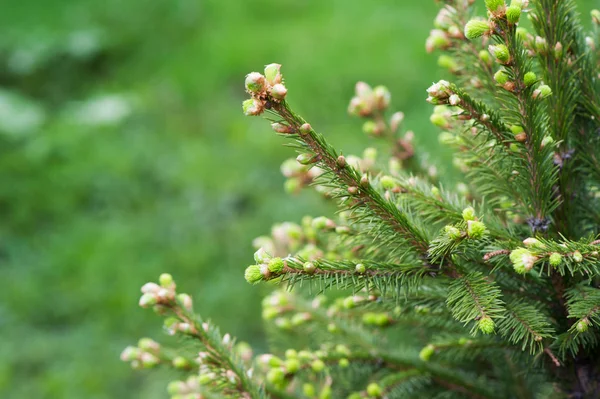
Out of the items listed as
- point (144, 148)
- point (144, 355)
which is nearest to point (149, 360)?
point (144, 355)

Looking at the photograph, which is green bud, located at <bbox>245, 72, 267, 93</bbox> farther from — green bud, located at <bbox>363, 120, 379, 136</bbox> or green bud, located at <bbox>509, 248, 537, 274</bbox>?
green bud, located at <bbox>363, 120, 379, 136</bbox>

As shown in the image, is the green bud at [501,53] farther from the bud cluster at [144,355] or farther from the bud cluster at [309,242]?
the bud cluster at [144,355]

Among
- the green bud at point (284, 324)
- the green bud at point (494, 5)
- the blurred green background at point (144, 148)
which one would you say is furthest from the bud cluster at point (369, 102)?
the blurred green background at point (144, 148)

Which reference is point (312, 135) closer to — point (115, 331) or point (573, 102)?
point (573, 102)

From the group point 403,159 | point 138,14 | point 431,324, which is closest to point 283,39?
point 138,14

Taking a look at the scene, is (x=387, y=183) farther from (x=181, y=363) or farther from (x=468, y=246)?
(x=181, y=363)

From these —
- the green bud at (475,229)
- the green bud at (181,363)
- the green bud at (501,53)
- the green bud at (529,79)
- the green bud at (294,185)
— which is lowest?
the green bud at (475,229)
